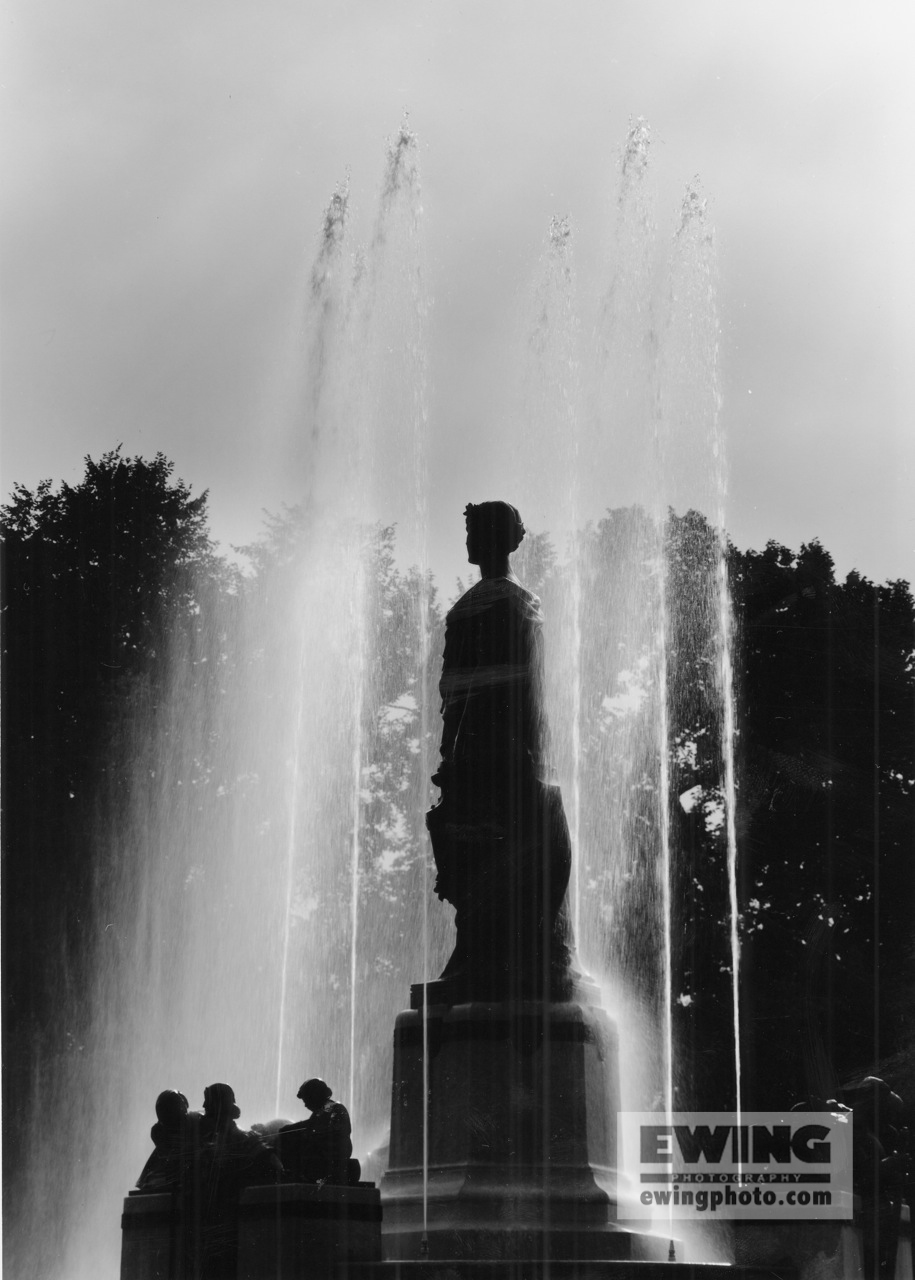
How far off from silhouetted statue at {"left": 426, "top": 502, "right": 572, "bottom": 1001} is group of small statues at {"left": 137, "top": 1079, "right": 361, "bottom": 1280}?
5.26 ft

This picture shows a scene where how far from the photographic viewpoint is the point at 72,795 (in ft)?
89.2

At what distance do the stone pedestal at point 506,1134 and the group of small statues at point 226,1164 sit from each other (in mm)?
709

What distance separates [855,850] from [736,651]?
145 inches

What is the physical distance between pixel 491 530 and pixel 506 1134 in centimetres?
434

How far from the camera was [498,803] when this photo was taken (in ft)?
41.2

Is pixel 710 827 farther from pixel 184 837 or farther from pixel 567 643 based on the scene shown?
pixel 184 837

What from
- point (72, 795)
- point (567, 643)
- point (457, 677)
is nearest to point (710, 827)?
point (567, 643)

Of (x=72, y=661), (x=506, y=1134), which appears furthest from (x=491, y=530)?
(x=72, y=661)

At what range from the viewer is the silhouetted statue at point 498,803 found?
40.1 ft

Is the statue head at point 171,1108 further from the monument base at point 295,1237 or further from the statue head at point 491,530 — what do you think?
the statue head at point 491,530

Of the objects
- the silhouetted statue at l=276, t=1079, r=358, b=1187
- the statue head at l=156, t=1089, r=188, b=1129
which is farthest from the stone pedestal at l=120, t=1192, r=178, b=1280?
the silhouetted statue at l=276, t=1079, r=358, b=1187

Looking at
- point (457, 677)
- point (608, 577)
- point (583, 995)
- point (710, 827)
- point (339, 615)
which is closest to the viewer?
point (583, 995)

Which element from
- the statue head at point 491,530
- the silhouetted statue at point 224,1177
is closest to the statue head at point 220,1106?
the silhouetted statue at point 224,1177

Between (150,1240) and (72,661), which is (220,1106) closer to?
(150,1240)
